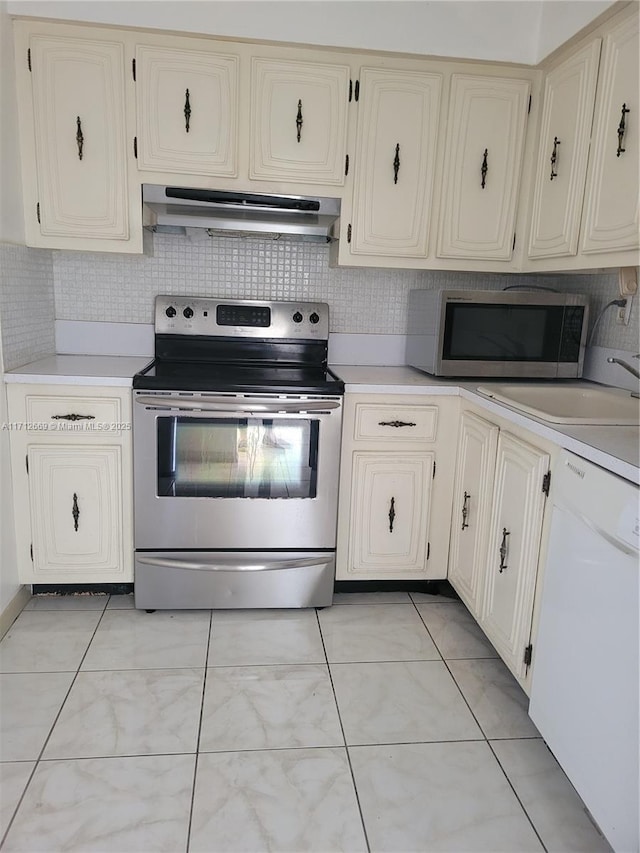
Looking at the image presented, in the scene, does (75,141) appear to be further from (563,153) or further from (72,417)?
(563,153)

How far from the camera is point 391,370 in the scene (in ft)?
9.04

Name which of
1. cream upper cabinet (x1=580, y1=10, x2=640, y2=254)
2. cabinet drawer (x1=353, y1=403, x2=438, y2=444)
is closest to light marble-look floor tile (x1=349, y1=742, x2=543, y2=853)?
cabinet drawer (x1=353, y1=403, x2=438, y2=444)

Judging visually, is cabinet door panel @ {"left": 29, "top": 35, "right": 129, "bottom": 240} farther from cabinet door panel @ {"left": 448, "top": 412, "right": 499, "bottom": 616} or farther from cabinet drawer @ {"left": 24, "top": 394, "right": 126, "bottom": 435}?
cabinet door panel @ {"left": 448, "top": 412, "right": 499, "bottom": 616}

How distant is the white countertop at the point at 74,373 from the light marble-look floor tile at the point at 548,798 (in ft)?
5.63

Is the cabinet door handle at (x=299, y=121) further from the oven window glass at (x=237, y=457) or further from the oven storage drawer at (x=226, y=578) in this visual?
the oven storage drawer at (x=226, y=578)

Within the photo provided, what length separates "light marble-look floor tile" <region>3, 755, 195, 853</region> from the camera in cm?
138

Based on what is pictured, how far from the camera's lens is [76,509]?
2.31 m

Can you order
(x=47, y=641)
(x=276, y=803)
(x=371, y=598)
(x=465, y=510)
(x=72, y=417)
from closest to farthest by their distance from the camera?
(x=276, y=803) < (x=47, y=641) < (x=72, y=417) < (x=465, y=510) < (x=371, y=598)

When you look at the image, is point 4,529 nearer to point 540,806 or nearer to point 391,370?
point 391,370

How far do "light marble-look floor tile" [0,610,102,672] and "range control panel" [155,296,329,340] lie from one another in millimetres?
1229

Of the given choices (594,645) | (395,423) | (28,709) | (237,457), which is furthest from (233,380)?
(594,645)

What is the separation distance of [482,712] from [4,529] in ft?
5.71

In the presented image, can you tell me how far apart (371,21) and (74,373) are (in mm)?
1686

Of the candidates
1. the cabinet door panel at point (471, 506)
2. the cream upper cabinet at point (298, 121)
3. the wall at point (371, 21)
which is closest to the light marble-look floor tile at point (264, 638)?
the cabinet door panel at point (471, 506)
